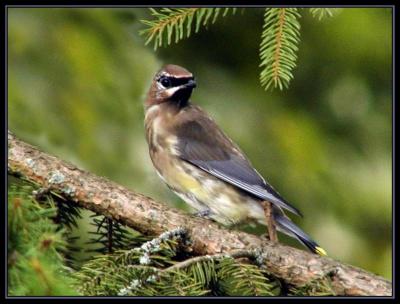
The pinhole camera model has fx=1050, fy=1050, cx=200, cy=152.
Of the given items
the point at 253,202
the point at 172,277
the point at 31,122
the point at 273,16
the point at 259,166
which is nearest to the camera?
the point at 172,277

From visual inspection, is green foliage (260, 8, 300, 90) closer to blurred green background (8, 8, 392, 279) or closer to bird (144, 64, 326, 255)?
bird (144, 64, 326, 255)

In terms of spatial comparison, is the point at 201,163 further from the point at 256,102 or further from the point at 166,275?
the point at 166,275

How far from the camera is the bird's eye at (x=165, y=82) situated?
600 centimetres

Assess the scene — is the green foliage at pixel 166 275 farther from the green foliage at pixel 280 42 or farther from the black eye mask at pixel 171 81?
the black eye mask at pixel 171 81

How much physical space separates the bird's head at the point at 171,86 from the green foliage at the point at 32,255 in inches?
84.4

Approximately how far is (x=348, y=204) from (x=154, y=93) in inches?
57.1

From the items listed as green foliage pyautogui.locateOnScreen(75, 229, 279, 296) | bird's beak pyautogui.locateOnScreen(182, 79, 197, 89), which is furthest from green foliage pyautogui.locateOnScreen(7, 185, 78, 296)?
bird's beak pyautogui.locateOnScreen(182, 79, 197, 89)

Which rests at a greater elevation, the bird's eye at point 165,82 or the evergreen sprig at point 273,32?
the bird's eye at point 165,82

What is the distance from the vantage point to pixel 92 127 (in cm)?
620

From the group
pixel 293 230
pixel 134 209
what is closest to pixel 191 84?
pixel 293 230

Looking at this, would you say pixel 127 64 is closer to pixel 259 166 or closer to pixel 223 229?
pixel 259 166

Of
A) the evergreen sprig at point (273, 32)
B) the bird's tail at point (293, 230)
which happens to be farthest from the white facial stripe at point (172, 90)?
the evergreen sprig at point (273, 32)

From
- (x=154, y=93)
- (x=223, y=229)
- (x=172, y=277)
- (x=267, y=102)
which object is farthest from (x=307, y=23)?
(x=172, y=277)

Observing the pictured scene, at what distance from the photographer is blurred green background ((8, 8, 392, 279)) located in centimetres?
616
